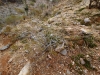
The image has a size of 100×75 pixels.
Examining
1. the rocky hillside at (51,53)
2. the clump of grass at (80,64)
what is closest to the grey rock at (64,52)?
the rocky hillside at (51,53)

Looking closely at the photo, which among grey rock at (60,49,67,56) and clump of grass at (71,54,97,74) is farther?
grey rock at (60,49,67,56)

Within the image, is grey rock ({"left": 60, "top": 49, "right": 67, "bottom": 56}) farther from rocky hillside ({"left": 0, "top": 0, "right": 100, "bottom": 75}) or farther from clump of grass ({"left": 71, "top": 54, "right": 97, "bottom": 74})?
clump of grass ({"left": 71, "top": 54, "right": 97, "bottom": 74})

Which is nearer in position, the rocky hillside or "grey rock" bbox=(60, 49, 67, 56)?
the rocky hillside

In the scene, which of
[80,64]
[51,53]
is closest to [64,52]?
[51,53]

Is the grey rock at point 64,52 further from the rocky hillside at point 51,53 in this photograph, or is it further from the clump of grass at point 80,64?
the clump of grass at point 80,64

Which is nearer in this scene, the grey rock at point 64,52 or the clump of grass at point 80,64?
the clump of grass at point 80,64

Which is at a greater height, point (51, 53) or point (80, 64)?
point (51, 53)

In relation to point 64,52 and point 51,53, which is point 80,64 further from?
point 51,53

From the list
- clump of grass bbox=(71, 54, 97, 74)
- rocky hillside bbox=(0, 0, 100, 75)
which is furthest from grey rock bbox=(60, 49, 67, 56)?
clump of grass bbox=(71, 54, 97, 74)

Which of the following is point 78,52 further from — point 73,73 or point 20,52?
point 20,52

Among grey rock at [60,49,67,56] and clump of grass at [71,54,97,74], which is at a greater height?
grey rock at [60,49,67,56]

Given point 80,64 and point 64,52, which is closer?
point 80,64

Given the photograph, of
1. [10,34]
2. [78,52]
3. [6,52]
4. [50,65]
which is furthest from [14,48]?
[78,52]

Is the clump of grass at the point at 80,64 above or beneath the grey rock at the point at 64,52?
beneath
